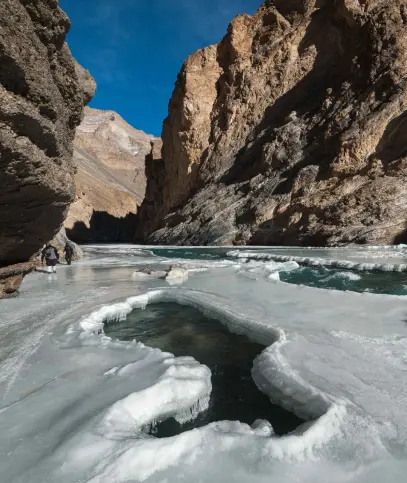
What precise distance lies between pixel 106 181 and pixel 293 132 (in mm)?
76375

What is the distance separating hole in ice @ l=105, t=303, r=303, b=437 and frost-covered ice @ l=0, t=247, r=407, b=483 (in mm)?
153

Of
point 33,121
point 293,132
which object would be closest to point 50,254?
point 33,121

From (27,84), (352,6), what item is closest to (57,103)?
(27,84)

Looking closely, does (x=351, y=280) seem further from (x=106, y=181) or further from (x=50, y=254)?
(x=106, y=181)

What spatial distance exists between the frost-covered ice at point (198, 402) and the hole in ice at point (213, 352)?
15 centimetres

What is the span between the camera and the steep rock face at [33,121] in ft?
14.7

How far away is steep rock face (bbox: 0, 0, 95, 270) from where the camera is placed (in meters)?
4.49

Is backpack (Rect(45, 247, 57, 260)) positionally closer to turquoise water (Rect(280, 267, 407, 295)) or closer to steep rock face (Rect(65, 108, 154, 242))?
turquoise water (Rect(280, 267, 407, 295))

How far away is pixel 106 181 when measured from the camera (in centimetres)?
10306

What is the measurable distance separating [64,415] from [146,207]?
2532 inches

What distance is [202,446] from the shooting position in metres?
2.51

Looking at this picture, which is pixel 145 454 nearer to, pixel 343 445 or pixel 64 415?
pixel 64 415

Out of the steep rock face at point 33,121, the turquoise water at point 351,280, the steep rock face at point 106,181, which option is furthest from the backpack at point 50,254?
the steep rock face at point 106,181

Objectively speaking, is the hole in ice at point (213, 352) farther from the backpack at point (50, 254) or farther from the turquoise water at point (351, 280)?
the backpack at point (50, 254)
